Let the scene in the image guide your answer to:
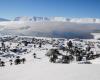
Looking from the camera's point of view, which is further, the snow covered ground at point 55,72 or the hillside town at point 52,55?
the hillside town at point 52,55

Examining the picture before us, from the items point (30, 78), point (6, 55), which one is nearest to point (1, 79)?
point (30, 78)

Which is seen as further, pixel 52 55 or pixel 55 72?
pixel 52 55

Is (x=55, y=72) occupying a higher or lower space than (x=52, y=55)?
higher

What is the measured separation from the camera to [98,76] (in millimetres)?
10273

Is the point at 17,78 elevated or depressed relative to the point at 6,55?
elevated

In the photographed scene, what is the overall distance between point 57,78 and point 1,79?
3464 mm

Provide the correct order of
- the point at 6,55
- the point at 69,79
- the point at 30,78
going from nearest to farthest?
the point at 69,79 < the point at 30,78 < the point at 6,55

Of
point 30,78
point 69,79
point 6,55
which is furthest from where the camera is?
point 6,55

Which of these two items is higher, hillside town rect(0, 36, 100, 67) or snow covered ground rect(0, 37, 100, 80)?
snow covered ground rect(0, 37, 100, 80)

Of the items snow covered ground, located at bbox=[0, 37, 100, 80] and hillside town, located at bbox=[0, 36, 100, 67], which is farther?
hillside town, located at bbox=[0, 36, 100, 67]

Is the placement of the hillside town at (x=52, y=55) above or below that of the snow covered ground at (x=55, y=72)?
below

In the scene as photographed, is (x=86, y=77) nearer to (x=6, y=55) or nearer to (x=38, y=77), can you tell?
(x=38, y=77)

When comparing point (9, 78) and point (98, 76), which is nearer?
point (98, 76)

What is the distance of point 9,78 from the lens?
11.9 metres
